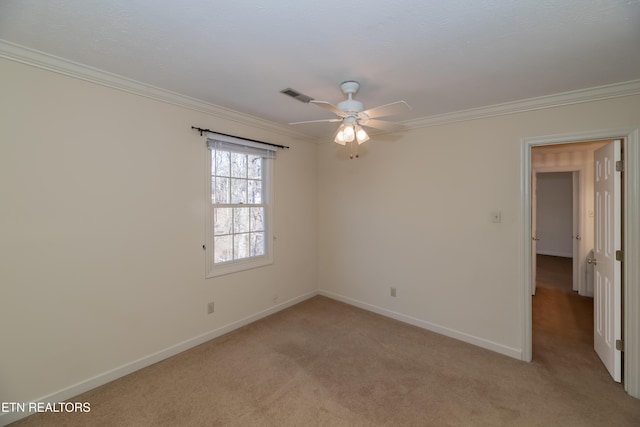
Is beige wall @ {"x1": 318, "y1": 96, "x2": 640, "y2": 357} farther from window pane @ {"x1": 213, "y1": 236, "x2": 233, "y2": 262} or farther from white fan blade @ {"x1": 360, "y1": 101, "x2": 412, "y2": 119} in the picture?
window pane @ {"x1": 213, "y1": 236, "x2": 233, "y2": 262}

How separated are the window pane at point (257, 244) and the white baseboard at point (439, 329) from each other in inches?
56.0

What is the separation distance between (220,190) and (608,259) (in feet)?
13.0

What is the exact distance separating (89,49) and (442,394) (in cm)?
370

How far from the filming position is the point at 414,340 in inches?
121

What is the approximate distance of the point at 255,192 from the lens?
359 cm

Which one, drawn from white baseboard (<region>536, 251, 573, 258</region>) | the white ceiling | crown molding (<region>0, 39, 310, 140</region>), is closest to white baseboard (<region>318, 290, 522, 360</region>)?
the white ceiling

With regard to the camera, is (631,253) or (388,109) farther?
(631,253)

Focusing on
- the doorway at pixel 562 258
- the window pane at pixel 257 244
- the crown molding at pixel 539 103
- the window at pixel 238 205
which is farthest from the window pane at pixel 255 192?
the doorway at pixel 562 258

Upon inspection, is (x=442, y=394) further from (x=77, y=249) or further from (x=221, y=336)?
(x=77, y=249)

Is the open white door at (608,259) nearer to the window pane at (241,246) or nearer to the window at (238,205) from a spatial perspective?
the window at (238,205)

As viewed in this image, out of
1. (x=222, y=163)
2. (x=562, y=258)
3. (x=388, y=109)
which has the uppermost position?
(x=388, y=109)

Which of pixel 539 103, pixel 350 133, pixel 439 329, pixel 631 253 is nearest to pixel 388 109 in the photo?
pixel 350 133

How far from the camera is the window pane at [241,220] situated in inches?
132

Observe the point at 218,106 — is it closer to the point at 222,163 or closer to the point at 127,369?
the point at 222,163
